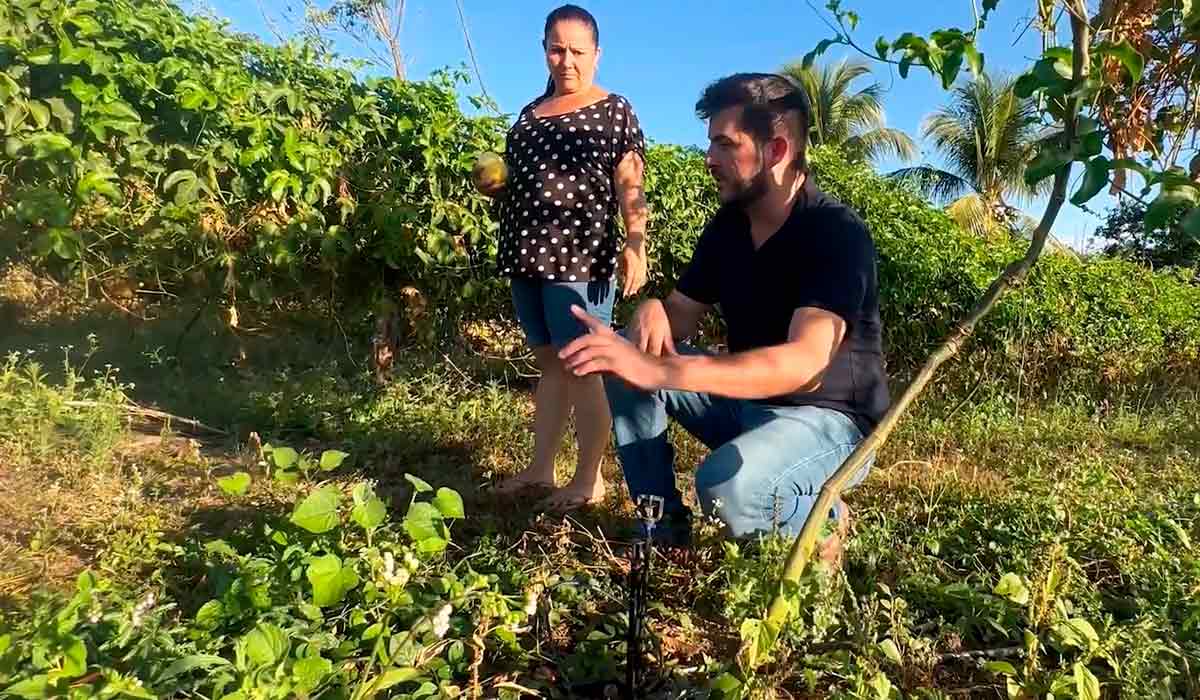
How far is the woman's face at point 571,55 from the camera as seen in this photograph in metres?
2.48

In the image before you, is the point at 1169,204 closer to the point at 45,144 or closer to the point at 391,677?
the point at 391,677

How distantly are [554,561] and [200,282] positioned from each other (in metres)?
2.31

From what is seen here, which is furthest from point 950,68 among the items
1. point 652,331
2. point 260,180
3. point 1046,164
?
point 260,180

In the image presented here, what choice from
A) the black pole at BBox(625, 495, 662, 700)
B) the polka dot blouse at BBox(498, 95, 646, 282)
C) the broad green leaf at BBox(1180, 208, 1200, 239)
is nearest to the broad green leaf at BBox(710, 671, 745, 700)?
the black pole at BBox(625, 495, 662, 700)

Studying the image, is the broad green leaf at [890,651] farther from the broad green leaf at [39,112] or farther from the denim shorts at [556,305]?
the broad green leaf at [39,112]

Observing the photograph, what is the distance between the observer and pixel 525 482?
2.67 metres

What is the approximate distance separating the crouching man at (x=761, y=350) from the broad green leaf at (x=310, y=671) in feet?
2.20

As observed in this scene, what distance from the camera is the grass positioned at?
4.99 ft

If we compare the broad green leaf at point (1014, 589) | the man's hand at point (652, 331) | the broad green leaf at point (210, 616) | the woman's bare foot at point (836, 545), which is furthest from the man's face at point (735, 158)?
the broad green leaf at point (210, 616)

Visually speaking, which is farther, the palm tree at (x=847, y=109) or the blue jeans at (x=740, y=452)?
the palm tree at (x=847, y=109)

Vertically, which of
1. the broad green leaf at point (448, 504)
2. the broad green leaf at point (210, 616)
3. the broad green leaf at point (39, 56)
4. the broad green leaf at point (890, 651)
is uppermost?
the broad green leaf at point (39, 56)

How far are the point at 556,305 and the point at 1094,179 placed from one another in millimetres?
1578

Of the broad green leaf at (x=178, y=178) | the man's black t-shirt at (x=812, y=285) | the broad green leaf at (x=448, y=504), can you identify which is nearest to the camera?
the broad green leaf at (x=448, y=504)

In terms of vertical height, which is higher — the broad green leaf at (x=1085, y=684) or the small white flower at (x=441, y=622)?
A: the small white flower at (x=441, y=622)
